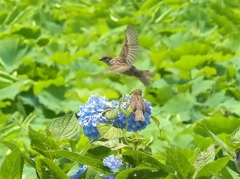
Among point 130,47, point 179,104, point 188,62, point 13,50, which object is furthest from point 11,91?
point 130,47

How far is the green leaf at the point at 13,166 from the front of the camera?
132 centimetres

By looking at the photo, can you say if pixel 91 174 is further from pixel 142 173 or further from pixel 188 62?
pixel 188 62

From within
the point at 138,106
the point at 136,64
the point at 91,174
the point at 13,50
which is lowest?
the point at 13,50

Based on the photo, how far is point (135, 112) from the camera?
4.45 feet

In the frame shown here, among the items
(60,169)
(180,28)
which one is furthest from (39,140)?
(180,28)

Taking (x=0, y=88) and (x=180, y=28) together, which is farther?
(x=180, y=28)

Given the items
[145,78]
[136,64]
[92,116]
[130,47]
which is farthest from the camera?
[136,64]

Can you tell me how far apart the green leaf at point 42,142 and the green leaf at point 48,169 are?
33mm

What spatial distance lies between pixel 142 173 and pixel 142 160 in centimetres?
3

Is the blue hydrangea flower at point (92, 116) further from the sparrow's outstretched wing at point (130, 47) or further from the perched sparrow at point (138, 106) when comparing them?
the sparrow's outstretched wing at point (130, 47)

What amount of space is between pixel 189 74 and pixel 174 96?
39cm

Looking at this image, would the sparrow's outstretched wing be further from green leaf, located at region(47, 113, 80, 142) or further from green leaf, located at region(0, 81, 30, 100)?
green leaf, located at region(0, 81, 30, 100)

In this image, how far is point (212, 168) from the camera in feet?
4.19

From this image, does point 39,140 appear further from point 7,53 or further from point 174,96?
point 7,53
